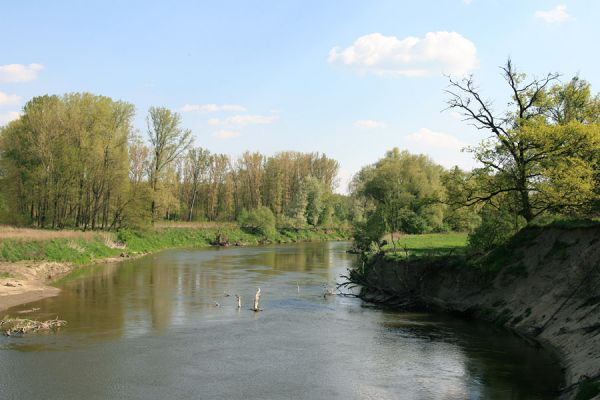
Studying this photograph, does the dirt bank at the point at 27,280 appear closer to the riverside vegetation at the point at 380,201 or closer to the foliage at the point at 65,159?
the riverside vegetation at the point at 380,201

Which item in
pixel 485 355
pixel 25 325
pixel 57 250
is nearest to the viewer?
pixel 485 355

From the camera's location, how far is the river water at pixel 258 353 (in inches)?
664

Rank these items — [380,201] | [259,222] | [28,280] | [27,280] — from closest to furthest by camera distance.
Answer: [27,280], [28,280], [380,201], [259,222]

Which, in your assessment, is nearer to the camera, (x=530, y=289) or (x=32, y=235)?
(x=530, y=289)

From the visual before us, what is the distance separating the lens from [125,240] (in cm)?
6238

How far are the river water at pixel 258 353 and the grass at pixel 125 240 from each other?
37.2ft

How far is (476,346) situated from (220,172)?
92.2m

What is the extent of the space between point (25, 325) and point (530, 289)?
24314mm

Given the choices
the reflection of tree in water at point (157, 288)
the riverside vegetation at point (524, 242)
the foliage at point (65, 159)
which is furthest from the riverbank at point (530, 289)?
the foliage at point (65, 159)

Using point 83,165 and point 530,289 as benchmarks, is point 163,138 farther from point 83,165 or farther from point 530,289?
point 530,289

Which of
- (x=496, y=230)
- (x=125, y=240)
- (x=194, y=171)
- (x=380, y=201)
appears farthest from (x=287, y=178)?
(x=496, y=230)

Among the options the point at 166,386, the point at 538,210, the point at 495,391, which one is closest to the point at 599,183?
the point at 538,210

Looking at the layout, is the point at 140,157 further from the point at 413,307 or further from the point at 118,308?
the point at 413,307

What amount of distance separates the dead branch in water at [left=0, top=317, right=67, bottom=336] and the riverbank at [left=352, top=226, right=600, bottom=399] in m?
18.9
